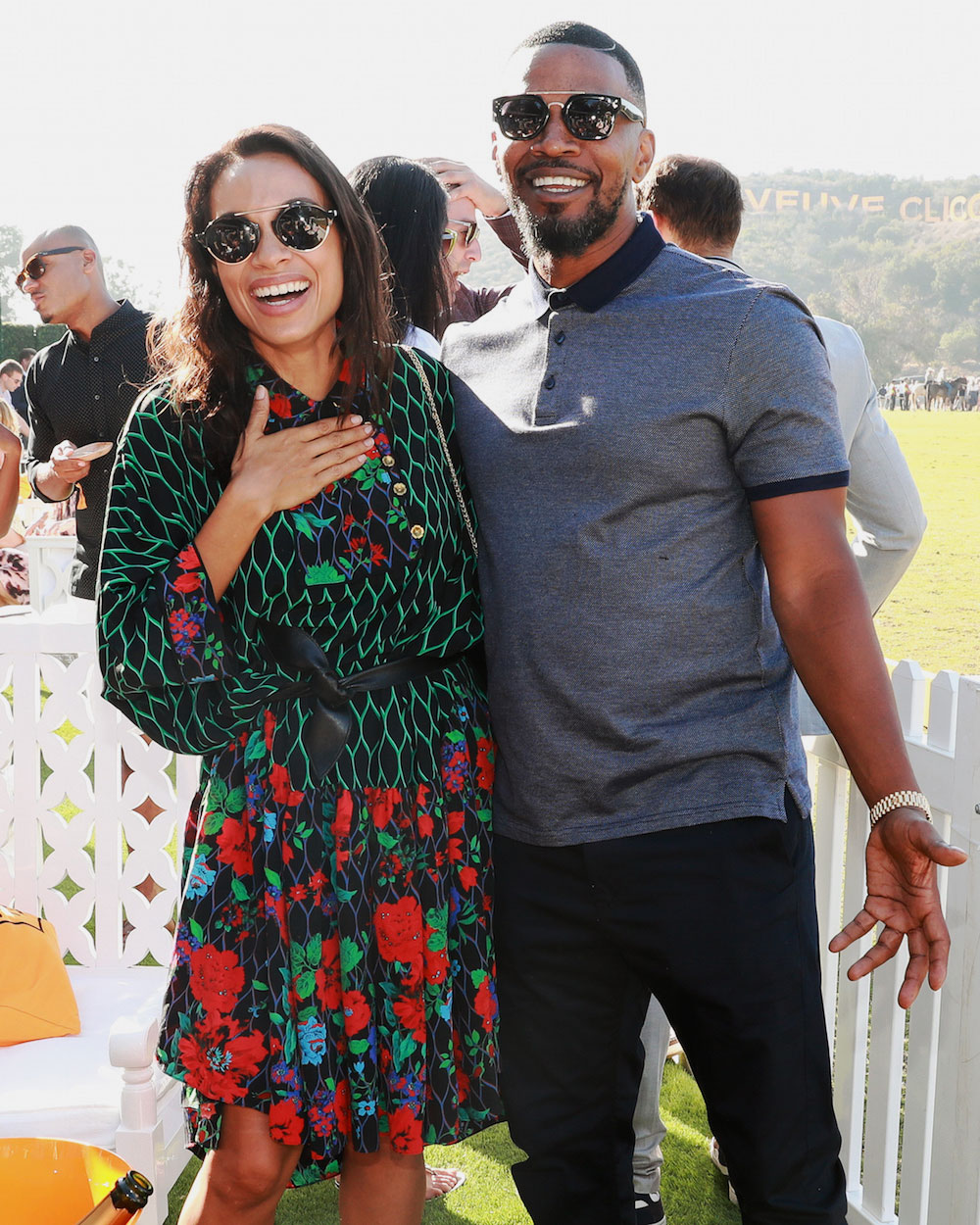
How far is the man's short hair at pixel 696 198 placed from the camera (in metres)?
2.82

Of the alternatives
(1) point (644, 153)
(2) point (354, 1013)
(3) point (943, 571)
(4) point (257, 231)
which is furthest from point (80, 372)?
(3) point (943, 571)

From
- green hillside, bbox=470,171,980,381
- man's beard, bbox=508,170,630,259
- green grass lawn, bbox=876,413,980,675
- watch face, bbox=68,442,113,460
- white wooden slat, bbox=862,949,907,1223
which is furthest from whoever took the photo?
green hillside, bbox=470,171,980,381

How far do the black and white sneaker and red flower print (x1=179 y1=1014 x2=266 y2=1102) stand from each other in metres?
1.27

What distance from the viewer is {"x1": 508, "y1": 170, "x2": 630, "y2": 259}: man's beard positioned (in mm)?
1867

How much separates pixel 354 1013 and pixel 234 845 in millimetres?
320

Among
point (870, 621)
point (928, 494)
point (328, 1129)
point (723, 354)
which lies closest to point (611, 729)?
point (870, 621)

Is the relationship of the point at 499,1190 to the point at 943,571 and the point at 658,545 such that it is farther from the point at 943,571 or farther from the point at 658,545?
the point at 943,571

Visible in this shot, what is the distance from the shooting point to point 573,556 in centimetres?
174

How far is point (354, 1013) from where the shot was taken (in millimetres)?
1740

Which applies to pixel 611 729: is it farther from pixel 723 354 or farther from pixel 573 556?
pixel 723 354

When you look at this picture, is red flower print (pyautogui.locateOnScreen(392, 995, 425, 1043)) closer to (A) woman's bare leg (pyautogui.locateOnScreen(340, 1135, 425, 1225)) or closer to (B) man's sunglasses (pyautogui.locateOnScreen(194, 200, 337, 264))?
(A) woman's bare leg (pyautogui.locateOnScreen(340, 1135, 425, 1225))

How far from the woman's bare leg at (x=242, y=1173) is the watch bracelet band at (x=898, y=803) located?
103 centimetres

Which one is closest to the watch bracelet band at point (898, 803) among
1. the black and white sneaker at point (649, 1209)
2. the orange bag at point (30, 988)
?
the black and white sneaker at point (649, 1209)

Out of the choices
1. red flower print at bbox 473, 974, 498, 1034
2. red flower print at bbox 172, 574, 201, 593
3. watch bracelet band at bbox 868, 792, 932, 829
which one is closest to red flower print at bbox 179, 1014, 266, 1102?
red flower print at bbox 473, 974, 498, 1034
